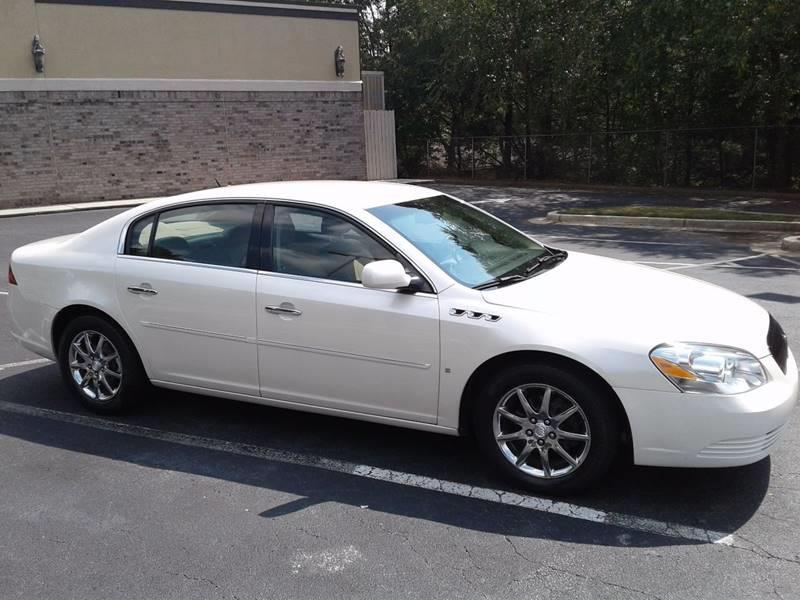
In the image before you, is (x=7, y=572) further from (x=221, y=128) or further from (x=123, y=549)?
→ (x=221, y=128)

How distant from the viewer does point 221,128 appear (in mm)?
25344

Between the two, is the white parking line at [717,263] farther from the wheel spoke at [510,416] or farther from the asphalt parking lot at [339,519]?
the wheel spoke at [510,416]

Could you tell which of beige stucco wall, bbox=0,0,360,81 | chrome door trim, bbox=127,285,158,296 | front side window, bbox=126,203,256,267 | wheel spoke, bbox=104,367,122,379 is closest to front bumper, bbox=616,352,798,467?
front side window, bbox=126,203,256,267

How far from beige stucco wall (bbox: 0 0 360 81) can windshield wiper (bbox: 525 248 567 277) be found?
70.0 feet

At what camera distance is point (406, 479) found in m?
4.10

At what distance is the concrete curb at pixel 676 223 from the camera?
46.1 feet

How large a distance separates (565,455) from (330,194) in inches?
83.3

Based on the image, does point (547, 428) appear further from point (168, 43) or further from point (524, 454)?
point (168, 43)

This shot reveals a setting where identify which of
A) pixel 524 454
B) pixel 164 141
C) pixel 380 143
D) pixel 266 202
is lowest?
pixel 524 454

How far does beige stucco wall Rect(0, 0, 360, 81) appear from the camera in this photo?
21422mm

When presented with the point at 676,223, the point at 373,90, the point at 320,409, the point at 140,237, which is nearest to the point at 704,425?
the point at 320,409

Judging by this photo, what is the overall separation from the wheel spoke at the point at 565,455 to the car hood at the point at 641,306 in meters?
0.62

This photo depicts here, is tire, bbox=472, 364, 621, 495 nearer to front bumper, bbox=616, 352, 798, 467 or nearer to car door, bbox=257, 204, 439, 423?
front bumper, bbox=616, 352, 798, 467

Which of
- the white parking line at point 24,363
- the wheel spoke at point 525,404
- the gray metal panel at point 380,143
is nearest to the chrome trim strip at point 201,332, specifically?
the wheel spoke at point 525,404
